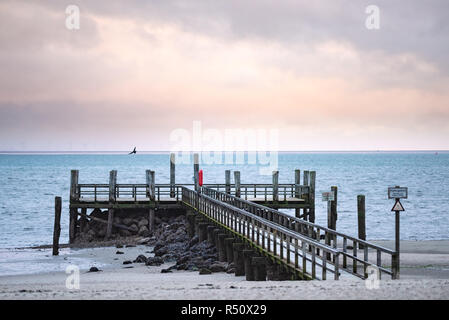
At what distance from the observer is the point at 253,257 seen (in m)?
20.0

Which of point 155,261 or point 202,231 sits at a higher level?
point 202,231

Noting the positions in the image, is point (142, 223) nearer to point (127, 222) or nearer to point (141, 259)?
point (127, 222)

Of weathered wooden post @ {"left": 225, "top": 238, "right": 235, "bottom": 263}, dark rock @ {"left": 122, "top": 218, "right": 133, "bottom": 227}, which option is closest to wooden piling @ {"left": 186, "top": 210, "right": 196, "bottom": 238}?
dark rock @ {"left": 122, "top": 218, "right": 133, "bottom": 227}

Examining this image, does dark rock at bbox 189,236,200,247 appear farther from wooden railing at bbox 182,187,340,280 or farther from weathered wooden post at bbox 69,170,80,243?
weathered wooden post at bbox 69,170,80,243

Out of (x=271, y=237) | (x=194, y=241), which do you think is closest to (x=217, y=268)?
(x=271, y=237)

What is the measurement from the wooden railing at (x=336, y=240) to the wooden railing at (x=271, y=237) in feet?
1.45

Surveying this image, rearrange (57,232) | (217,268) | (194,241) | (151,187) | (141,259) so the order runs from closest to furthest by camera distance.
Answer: (217,268) → (141,259) → (194,241) → (57,232) → (151,187)

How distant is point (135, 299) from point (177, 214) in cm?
2619

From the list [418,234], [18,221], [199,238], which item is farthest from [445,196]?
[199,238]

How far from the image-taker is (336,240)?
71.6 ft

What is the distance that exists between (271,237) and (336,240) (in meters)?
5.38
